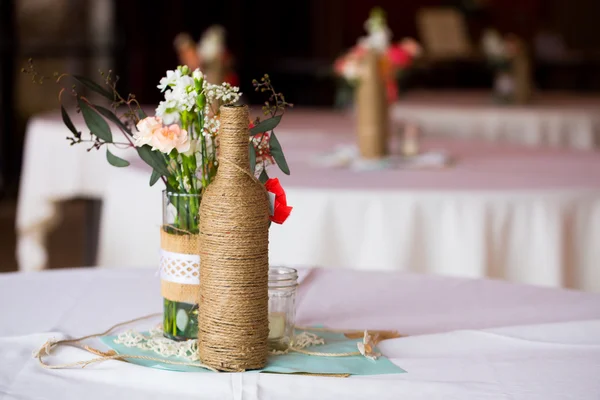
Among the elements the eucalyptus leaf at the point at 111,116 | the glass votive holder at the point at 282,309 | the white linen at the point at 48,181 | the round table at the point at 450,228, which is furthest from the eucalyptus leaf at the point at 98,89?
the white linen at the point at 48,181

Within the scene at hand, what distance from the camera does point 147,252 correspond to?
9.57ft

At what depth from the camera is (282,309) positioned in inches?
52.6

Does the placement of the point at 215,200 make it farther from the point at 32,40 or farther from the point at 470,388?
the point at 32,40

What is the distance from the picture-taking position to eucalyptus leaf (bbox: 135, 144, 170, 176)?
1300mm

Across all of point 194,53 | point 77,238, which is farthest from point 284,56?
point 194,53

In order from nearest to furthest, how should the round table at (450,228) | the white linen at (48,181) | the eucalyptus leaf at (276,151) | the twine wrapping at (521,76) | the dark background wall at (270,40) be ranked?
1. the eucalyptus leaf at (276,151)
2. the round table at (450,228)
3. the white linen at (48,181)
4. the twine wrapping at (521,76)
5. the dark background wall at (270,40)

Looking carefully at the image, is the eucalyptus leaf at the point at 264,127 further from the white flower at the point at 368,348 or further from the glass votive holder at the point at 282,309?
the white flower at the point at 368,348

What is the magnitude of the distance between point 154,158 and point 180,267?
0.15 metres

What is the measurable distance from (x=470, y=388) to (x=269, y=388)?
25 cm

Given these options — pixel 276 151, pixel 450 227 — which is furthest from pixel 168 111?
pixel 450 227

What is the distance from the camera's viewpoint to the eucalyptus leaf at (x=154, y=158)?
1.30m

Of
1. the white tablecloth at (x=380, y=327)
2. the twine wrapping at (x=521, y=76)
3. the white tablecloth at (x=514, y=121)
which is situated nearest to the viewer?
the white tablecloth at (x=380, y=327)

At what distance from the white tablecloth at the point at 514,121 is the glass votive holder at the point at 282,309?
3.75 m

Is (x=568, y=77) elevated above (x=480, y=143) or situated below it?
above
